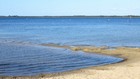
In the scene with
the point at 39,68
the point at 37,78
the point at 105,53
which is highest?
the point at 37,78

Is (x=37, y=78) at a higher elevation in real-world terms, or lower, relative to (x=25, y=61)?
higher

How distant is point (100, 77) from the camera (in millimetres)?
20578

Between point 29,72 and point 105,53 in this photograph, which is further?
point 105,53

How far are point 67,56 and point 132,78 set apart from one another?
12.4 meters

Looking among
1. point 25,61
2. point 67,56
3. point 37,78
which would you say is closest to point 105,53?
point 67,56

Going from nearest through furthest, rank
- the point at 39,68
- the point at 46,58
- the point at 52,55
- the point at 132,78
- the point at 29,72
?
the point at 132,78
the point at 29,72
the point at 39,68
the point at 46,58
the point at 52,55

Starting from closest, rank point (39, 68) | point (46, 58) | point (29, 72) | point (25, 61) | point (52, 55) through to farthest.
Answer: point (29, 72), point (39, 68), point (25, 61), point (46, 58), point (52, 55)

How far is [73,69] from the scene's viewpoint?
81.7 feet

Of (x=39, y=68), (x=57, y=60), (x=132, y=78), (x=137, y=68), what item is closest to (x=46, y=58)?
(x=57, y=60)

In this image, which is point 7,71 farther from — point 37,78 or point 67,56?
point 67,56

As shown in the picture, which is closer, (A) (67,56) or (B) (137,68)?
(B) (137,68)

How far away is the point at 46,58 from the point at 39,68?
5423 mm

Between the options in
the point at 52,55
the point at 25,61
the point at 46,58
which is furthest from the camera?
the point at 52,55

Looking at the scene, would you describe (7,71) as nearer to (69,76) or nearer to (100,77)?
(69,76)
